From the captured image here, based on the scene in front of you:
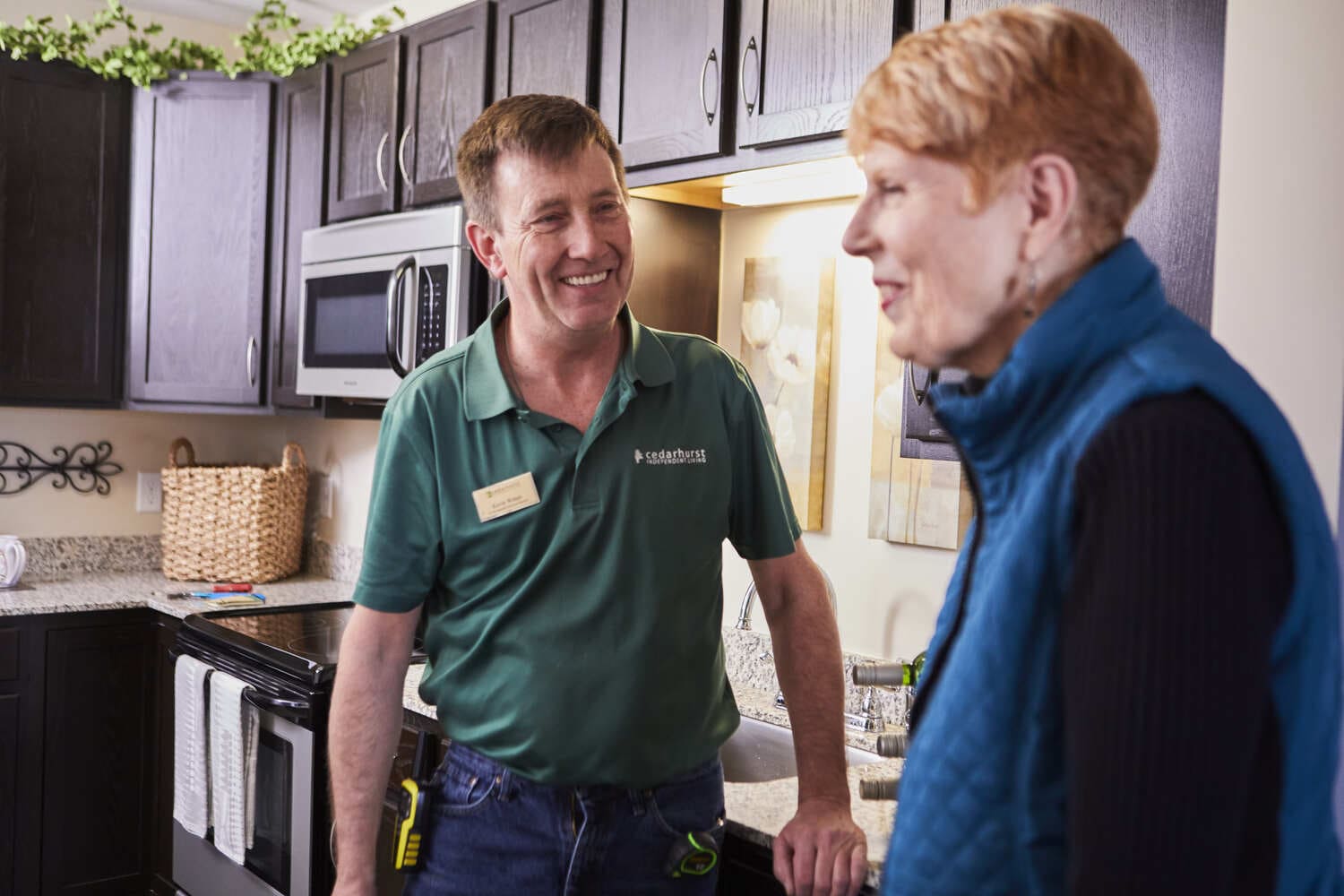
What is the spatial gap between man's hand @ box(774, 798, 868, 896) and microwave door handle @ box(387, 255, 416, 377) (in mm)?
1720

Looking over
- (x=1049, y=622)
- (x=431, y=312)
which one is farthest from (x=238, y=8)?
(x=1049, y=622)

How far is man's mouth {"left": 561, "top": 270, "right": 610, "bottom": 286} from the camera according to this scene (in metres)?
1.42

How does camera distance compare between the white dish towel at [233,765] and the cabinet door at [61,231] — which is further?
the cabinet door at [61,231]

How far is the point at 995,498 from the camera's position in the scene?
2.47ft

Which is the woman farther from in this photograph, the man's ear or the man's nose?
the man's ear

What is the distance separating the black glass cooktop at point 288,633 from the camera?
2494 millimetres

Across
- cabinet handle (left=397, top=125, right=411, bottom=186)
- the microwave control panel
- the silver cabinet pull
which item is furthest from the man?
the silver cabinet pull

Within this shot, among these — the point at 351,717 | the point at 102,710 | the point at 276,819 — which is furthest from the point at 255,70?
the point at 351,717

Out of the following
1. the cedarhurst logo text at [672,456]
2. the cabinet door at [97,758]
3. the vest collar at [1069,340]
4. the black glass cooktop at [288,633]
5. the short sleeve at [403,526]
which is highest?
the vest collar at [1069,340]

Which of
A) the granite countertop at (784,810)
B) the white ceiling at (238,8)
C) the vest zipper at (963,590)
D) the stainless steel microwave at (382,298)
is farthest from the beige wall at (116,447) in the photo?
the vest zipper at (963,590)

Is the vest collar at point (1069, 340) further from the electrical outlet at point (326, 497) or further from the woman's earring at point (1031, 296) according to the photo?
the electrical outlet at point (326, 497)

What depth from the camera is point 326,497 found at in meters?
3.81

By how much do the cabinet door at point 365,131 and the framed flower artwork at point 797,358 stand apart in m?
1.02

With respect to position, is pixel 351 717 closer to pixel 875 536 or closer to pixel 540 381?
pixel 540 381
